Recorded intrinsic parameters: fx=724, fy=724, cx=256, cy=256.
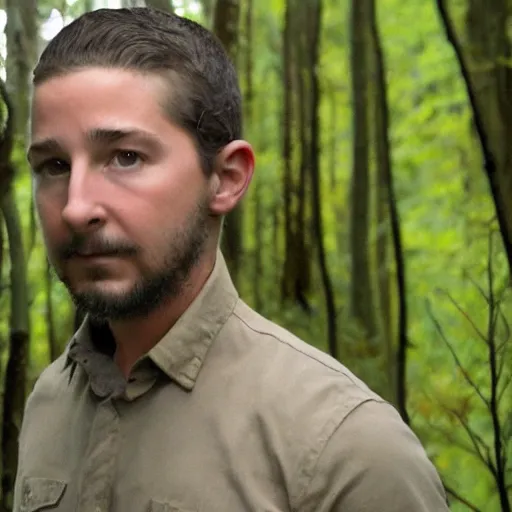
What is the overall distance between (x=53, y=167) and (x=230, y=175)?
0.17 meters

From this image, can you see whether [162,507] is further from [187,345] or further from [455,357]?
[455,357]

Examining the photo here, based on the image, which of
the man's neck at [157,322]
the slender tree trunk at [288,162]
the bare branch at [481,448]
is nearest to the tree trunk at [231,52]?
the slender tree trunk at [288,162]

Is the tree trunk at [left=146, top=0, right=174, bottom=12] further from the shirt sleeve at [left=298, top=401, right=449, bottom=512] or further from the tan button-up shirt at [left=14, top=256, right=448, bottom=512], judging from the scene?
the shirt sleeve at [left=298, top=401, right=449, bottom=512]

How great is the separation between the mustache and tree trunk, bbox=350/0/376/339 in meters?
0.85

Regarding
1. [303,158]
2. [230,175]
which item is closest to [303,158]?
[303,158]

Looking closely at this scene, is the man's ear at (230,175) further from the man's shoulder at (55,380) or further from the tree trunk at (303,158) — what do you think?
the tree trunk at (303,158)

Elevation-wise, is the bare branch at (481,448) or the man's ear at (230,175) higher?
the man's ear at (230,175)

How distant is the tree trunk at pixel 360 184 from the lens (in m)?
1.45

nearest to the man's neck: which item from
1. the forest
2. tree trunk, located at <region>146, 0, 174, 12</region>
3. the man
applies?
the man

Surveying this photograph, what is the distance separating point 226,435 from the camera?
0.65 m

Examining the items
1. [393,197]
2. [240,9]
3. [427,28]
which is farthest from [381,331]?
[240,9]

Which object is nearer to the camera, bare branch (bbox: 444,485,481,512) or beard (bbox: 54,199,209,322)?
beard (bbox: 54,199,209,322)

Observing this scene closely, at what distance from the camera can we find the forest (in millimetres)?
1280

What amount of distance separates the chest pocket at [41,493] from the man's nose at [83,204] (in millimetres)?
287
